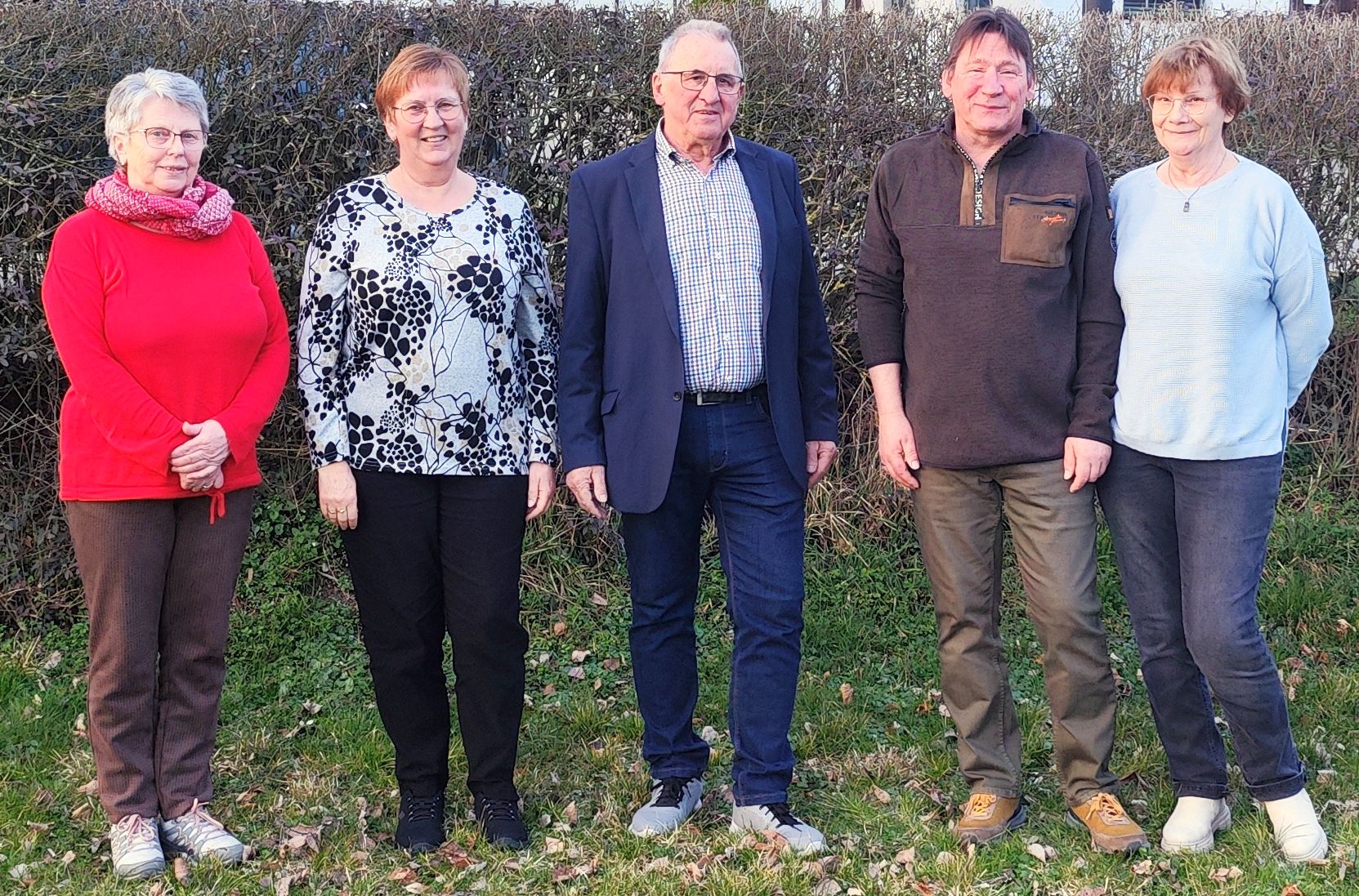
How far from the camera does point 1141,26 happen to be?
676 centimetres

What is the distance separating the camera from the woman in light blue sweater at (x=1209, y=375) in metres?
3.54

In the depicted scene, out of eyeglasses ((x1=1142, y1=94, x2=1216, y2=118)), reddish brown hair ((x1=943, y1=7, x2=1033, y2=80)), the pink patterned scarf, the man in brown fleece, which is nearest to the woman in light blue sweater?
eyeglasses ((x1=1142, y1=94, x2=1216, y2=118))

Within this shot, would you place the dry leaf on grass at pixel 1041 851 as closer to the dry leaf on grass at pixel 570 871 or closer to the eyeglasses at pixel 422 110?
the dry leaf on grass at pixel 570 871

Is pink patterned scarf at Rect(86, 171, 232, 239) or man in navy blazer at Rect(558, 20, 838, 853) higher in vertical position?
pink patterned scarf at Rect(86, 171, 232, 239)

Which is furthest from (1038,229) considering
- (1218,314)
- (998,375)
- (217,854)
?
(217,854)

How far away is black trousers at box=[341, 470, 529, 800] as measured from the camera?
12.3ft

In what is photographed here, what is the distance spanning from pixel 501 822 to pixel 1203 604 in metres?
2.06

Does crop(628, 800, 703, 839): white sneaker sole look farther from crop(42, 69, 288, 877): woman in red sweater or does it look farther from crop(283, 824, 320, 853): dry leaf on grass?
crop(42, 69, 288, 877): woman in red sweater

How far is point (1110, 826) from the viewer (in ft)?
12.6

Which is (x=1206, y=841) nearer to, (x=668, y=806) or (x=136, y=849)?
(x=668, y=806)

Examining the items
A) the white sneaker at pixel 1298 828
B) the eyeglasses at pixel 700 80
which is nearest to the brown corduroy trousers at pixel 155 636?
the eyeglasses at pixel 700 80

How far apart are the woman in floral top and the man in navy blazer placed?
164mm

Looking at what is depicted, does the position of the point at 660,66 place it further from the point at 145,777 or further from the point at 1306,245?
the point at 145,777

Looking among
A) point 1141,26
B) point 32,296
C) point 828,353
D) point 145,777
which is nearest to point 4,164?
point 32,296
